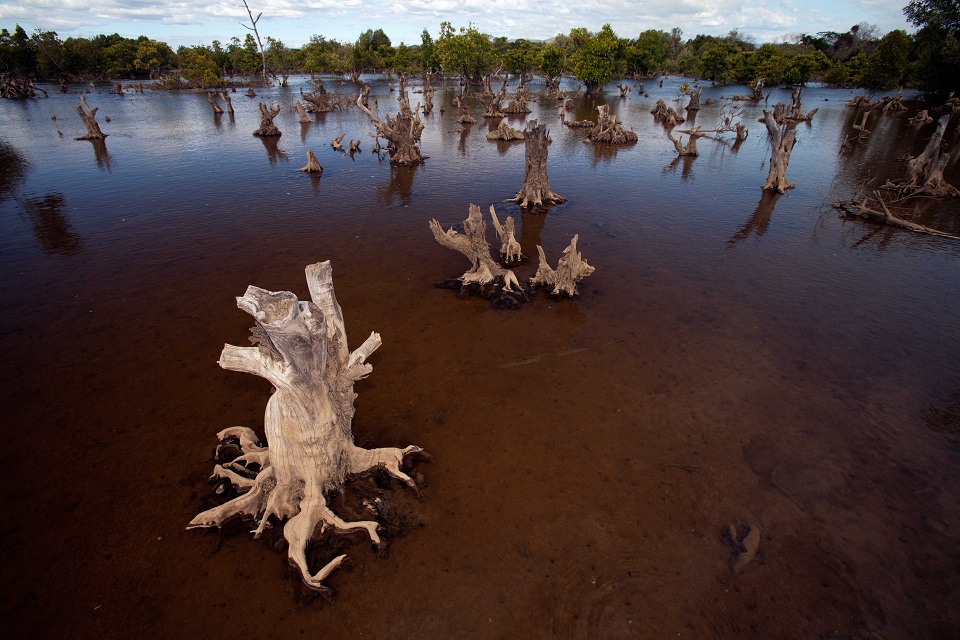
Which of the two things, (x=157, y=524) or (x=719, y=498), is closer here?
(x=157, y=524)

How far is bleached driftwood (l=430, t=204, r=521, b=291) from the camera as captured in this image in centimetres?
1126

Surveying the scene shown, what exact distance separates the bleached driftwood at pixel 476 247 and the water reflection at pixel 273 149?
1849cm

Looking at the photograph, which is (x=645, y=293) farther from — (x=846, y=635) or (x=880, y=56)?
(x=880, y=56)

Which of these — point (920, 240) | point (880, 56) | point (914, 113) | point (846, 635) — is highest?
point (880, 56)

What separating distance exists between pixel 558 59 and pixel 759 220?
5098cm

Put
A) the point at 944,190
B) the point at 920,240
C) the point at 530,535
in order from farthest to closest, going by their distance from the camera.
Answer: the point at 944,190 < the point at 920,240 < the point at 530,535

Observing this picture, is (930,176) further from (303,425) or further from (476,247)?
(303,425)

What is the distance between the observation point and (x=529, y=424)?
776 cm

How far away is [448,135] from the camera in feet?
107

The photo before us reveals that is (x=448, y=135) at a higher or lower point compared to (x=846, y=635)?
higher

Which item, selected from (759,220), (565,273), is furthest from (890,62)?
(565,273)

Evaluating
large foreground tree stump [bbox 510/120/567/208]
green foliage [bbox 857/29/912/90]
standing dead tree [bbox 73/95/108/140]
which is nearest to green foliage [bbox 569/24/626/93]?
green foliage [bbox 857/29/912/90]

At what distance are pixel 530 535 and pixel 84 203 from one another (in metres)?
21.7

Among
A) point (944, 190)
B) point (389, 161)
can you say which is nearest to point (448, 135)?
point (389, 161)
